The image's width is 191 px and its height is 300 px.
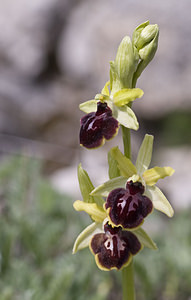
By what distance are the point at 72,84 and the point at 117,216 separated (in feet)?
18.9

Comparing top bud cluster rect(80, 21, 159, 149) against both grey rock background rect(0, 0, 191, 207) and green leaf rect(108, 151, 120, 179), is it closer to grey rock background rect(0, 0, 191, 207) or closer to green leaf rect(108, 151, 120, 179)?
green leaf rect(108, 151, 120, 179)

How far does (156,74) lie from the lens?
235 inches

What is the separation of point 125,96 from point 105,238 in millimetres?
395

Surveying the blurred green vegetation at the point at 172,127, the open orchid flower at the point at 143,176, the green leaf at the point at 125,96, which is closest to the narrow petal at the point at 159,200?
the open orchid flower at the point at 143,176

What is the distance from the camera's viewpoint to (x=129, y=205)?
3.64 feet

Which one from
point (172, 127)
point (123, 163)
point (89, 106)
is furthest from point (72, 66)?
point (123, 163)

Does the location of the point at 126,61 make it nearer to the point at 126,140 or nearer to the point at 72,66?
the point at 126,140

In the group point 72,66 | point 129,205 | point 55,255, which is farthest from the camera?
point 72,66

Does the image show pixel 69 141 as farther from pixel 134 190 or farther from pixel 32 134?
pixel 134 190

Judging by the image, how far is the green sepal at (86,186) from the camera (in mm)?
1202

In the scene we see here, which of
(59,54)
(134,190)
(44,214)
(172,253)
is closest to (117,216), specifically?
(134,190)

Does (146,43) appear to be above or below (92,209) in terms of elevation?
above

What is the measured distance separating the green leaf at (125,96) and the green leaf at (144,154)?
0.12m

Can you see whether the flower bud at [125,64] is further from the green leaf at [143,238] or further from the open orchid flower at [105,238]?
the green leaf at [143,238]
